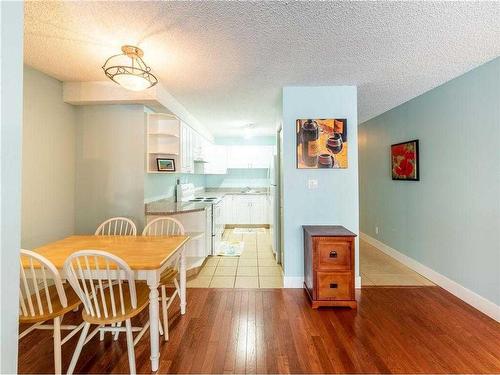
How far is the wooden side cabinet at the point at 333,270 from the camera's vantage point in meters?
2.41

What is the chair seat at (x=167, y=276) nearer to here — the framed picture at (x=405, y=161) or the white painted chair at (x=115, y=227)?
the white painted chair at (x=115, y=227)

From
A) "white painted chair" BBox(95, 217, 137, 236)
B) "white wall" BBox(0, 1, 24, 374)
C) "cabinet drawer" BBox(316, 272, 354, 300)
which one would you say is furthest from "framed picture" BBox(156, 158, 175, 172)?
"white wall" BBox(0, 1, 24, 374)

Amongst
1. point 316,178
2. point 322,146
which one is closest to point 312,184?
point 316,178

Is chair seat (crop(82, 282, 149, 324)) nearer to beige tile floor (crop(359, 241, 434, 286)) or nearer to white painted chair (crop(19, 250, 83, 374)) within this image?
white painted chair (crop(19, 250, 83, 374))

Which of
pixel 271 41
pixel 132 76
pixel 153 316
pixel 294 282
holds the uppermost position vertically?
pixel 271 41

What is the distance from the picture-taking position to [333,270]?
2.42 meters

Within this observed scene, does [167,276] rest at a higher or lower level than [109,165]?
lower

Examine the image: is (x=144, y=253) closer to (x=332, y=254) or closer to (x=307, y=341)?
(x=307, y=341)

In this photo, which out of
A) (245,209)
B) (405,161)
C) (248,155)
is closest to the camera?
(405,161)

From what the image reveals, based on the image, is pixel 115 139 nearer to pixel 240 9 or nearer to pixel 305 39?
pixel 240 9

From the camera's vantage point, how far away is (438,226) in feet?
9.73

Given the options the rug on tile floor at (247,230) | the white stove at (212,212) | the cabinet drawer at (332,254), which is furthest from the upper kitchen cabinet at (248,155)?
the cabinet drawer at (332,254)

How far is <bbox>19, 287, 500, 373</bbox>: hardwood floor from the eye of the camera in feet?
5.50

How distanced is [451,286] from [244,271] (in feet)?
8.08
